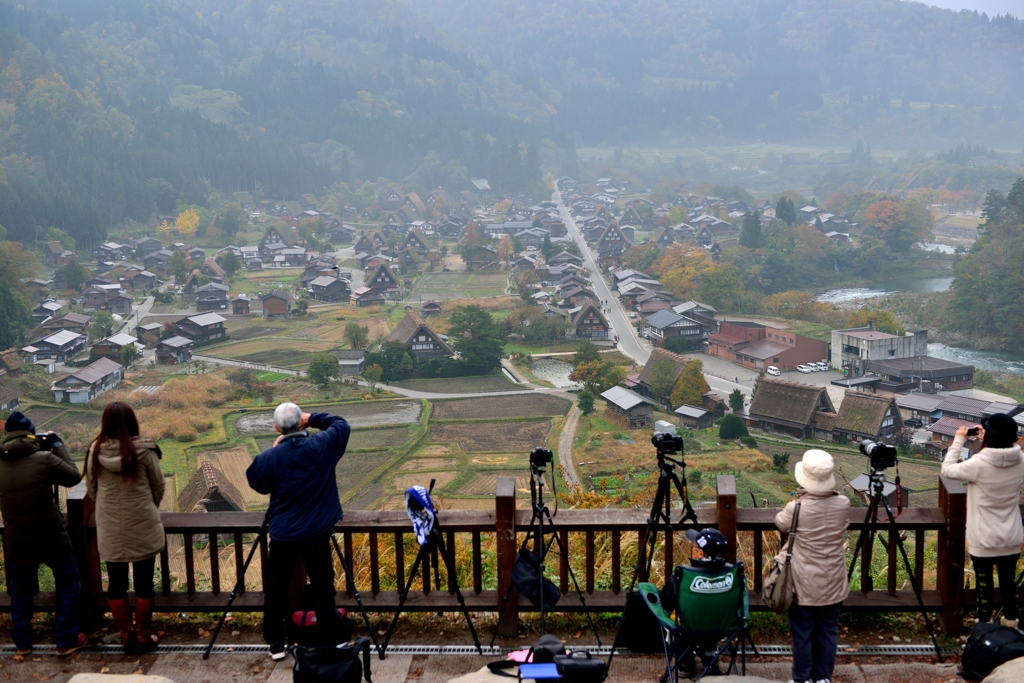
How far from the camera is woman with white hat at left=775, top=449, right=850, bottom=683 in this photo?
303 centimetres

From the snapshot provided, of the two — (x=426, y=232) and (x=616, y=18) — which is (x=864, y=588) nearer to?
(x=426, y=232)

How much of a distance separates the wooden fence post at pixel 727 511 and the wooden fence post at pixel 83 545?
2.59 metres

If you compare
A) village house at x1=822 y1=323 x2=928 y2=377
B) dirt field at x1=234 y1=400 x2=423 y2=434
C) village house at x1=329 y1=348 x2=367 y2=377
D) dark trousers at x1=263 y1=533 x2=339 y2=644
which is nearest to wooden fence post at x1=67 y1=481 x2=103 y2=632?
dark trousers at x1=263 y1=533 x2=339 y2=644

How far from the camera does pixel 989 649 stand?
3.07 metres

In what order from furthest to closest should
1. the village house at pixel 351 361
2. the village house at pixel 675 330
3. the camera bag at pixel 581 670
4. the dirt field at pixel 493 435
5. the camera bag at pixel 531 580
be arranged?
the village house at pixel 675 330 → the village house at pixel 351 361 → the dirt field at pixel 493 435 → the camera bag at pixel 531 580 → the camera bag at pixel 581 670

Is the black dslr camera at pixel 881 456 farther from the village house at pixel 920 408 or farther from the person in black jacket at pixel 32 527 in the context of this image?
the village house at pixel 920 408

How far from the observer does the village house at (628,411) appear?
2233cm

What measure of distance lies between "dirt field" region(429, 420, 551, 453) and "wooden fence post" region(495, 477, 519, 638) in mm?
16855

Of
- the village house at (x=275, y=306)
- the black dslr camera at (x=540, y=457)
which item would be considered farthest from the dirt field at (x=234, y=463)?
the village house at (x=275, y=306)

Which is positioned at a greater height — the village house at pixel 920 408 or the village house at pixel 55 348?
the village house at pixel 55 348

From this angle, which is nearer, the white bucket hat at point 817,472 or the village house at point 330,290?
the white bucket hat at point 817,472

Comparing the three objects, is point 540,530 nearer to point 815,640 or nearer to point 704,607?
point 704,607

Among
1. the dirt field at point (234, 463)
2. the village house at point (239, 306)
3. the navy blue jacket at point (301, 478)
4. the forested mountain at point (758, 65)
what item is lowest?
the dirt field at point (234, 463)

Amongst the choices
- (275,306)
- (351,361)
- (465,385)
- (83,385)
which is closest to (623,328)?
(465,385)
